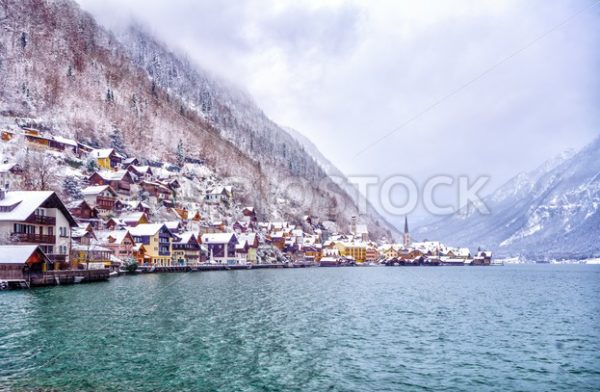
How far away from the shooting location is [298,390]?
24078 mm

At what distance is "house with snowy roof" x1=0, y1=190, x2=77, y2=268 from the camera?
78438 millimetres

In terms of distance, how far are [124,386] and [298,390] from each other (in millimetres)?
8624

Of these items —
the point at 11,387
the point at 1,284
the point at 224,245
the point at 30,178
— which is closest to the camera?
the point at 11,387

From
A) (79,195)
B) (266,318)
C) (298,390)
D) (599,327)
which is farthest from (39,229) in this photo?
(599,327)

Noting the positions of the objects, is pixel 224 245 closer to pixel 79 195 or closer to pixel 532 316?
pixel 79 195

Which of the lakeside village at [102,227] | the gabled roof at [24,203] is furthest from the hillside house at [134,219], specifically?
the gabled roof at [24,203]

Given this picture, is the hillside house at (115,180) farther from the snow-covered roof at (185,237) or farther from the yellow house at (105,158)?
the snow-covered roof at (185,237)

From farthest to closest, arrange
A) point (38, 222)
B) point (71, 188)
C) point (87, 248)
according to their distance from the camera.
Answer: point (71, 188), point (87, 248), point (38, 222)

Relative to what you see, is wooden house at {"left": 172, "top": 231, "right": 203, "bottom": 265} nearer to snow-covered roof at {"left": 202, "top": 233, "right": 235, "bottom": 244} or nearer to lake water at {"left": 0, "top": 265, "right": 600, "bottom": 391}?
snow-covered roof at {"left": 202, "top": 233, "right": 235, "bottom": 244}

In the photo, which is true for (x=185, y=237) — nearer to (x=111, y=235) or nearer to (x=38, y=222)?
(x=111, y=235)

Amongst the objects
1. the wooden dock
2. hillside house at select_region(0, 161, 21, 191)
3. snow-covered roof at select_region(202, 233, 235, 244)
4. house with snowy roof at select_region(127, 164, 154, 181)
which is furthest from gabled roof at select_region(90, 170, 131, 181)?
the wooden dock

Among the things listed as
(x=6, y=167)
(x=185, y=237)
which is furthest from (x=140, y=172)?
(x=6, y=167)

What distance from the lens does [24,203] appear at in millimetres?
81625

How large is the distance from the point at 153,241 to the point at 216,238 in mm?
41276
